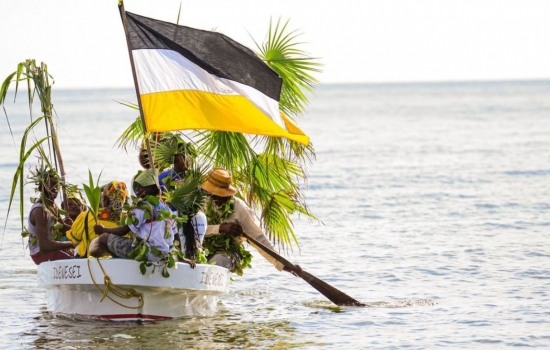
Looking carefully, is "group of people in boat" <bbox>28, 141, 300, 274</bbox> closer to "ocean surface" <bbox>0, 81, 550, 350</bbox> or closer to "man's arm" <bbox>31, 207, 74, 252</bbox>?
"man's arm" <bbox>31, 207, 74, 252</bbox>

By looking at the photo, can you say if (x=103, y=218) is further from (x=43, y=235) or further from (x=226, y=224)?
(x=226, y=224)

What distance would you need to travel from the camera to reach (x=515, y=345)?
1380 centimetres

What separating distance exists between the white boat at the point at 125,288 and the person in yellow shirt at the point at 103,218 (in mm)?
264

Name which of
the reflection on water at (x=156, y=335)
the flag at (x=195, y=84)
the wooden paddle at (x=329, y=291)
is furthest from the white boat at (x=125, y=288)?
the flag at (x=195, y=84)

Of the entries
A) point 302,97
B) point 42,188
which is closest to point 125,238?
point 42,188

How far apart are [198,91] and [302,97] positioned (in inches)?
96.2

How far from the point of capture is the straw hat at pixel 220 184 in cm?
1463

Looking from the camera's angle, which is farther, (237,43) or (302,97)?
(302,97)

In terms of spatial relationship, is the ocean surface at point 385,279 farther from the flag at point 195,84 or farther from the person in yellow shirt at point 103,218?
the flag at point 195,84

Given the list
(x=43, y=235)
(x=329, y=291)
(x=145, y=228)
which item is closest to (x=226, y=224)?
(x=145, y=228)

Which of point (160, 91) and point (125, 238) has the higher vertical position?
point (160, 91)

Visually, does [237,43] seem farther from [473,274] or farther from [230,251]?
[473,274]

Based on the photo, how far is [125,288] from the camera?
1334cm

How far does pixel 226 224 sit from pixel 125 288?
1.74 metres
